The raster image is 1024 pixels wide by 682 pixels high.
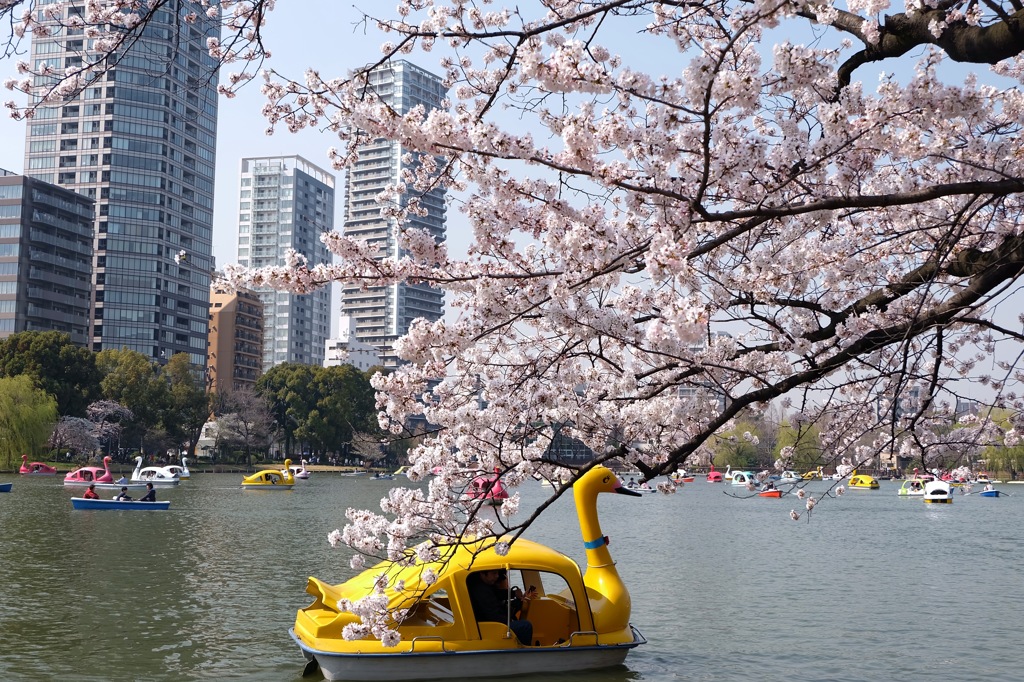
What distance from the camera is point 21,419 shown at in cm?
5316

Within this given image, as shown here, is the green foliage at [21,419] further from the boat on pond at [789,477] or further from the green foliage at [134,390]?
the boat on pond at [789,477]

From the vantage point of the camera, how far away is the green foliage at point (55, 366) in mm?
60188

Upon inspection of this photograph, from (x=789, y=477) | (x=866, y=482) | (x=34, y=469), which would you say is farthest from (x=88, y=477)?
(x=866, y=482)

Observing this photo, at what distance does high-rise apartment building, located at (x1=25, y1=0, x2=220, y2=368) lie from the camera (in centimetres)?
10119

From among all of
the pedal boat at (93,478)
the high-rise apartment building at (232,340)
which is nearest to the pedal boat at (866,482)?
the pedal boat at (93,478)

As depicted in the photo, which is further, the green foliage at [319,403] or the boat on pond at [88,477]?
the green foliage at [319,403]

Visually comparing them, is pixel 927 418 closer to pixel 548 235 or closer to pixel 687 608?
pixel 548 235

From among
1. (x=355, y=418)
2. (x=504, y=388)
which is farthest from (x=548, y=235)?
(x=355, y=418)

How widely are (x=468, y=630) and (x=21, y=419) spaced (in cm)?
5063

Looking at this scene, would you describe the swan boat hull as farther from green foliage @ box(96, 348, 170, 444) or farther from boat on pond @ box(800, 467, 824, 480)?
green foliage @ box(96, 348, 170, 444)

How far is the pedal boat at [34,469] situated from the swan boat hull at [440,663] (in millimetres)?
50109

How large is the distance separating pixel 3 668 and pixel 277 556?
1160cm

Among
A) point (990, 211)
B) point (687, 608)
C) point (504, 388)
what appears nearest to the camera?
point (504, 388)

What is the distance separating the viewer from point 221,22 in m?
4.61
